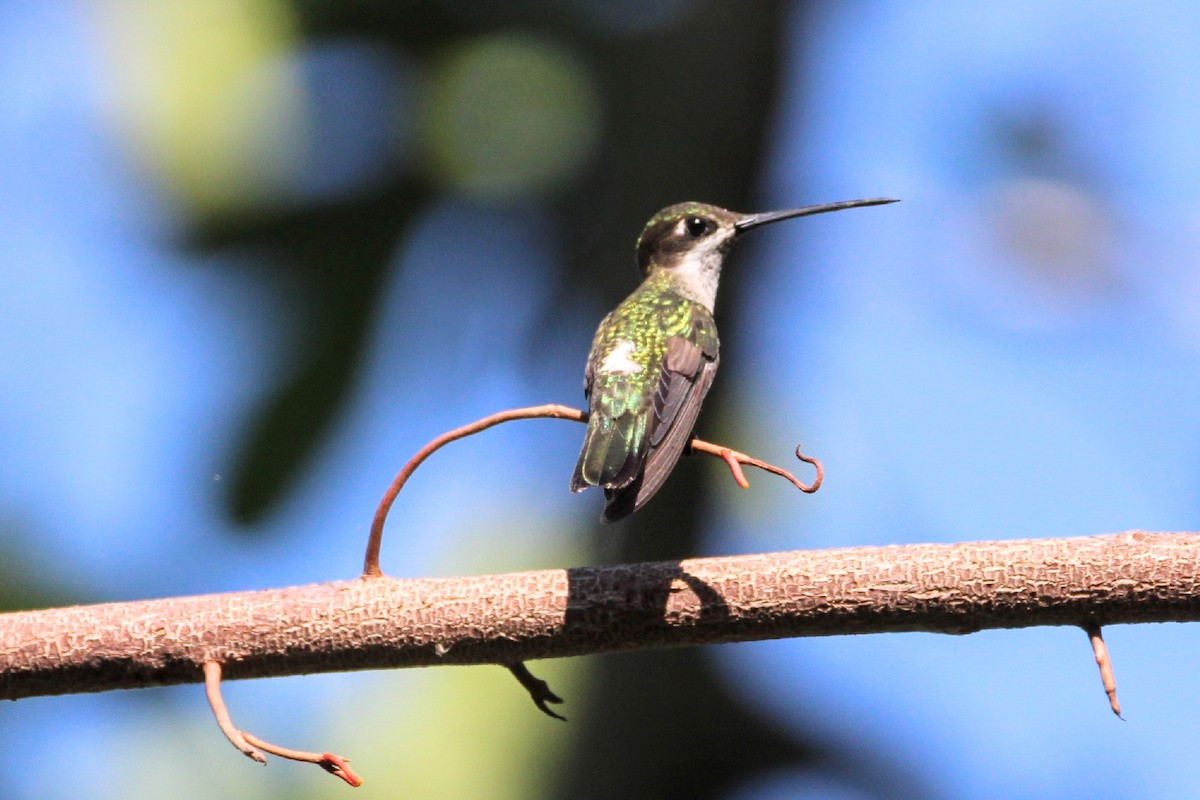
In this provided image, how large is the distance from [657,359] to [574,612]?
83.0 inches

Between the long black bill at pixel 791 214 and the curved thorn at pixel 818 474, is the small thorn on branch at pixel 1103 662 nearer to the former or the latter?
the curved thorn at pixel 818 474

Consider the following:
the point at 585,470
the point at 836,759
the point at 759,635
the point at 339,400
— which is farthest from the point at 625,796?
the point at 759,635

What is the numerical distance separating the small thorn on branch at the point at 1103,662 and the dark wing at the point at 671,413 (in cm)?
129

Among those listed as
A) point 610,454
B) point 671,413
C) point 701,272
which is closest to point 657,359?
point 671,413

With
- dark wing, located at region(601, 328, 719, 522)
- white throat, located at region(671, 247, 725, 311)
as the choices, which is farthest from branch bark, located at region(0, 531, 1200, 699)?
white throat, located at region(671, 247, 725, 311)

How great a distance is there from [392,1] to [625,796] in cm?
737

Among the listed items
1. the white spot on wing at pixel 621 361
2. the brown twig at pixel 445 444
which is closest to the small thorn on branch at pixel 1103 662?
the brown twig at pixel 445 444

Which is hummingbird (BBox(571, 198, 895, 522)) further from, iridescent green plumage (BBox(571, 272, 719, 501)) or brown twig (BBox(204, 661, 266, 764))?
brown twig (BBox(204, 661, 266, 764))

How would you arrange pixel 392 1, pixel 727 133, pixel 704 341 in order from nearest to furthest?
pixel 704 341 < pixel 727 133 < pixel 392 1

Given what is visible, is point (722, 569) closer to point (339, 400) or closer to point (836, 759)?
point (339, 400)

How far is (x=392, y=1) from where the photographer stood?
12016 millimetres

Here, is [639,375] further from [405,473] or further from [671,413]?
[405,473]

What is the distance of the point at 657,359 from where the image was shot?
520 cm

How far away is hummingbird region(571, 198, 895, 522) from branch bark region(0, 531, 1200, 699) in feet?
2.12
